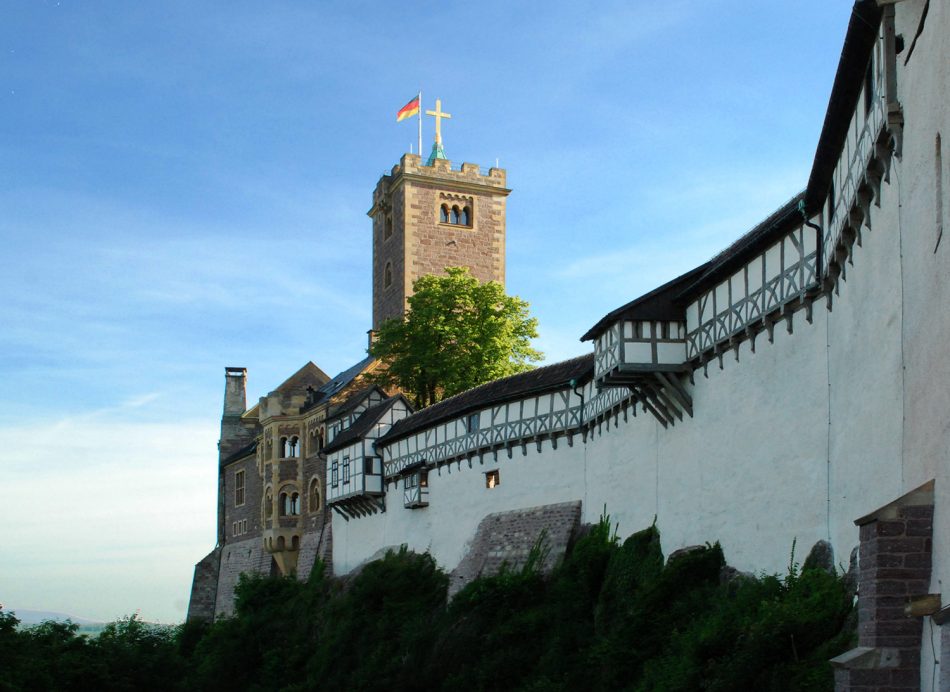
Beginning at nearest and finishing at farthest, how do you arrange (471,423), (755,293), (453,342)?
(755,293) < (471,423) < (453,342)

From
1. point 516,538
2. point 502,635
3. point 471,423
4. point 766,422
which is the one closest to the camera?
point 766,422

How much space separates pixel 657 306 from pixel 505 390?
36.6ft

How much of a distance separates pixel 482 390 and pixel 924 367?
87.8ft

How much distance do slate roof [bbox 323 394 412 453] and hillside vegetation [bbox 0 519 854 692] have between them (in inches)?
197

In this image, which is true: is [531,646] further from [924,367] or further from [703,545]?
[924,367]

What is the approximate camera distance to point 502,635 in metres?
30.5

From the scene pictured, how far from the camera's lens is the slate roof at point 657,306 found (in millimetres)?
26484

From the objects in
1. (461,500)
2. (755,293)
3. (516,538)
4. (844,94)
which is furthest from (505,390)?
Answer: (844,94)

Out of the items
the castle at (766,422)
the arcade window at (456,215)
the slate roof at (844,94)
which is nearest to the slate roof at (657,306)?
the castle at (766,422)

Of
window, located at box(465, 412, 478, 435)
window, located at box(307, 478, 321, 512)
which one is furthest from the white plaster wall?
window, located at box(307, 478, 321, 512)

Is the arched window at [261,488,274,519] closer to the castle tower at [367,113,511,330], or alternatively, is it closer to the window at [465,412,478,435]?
the castle tower at [367,113,511,330]

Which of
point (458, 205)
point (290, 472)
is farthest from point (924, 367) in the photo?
point (458, 205)

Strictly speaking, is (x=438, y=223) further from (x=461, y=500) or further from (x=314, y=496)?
(x=461, y=500)

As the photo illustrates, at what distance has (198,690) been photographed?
44875 millimetres
